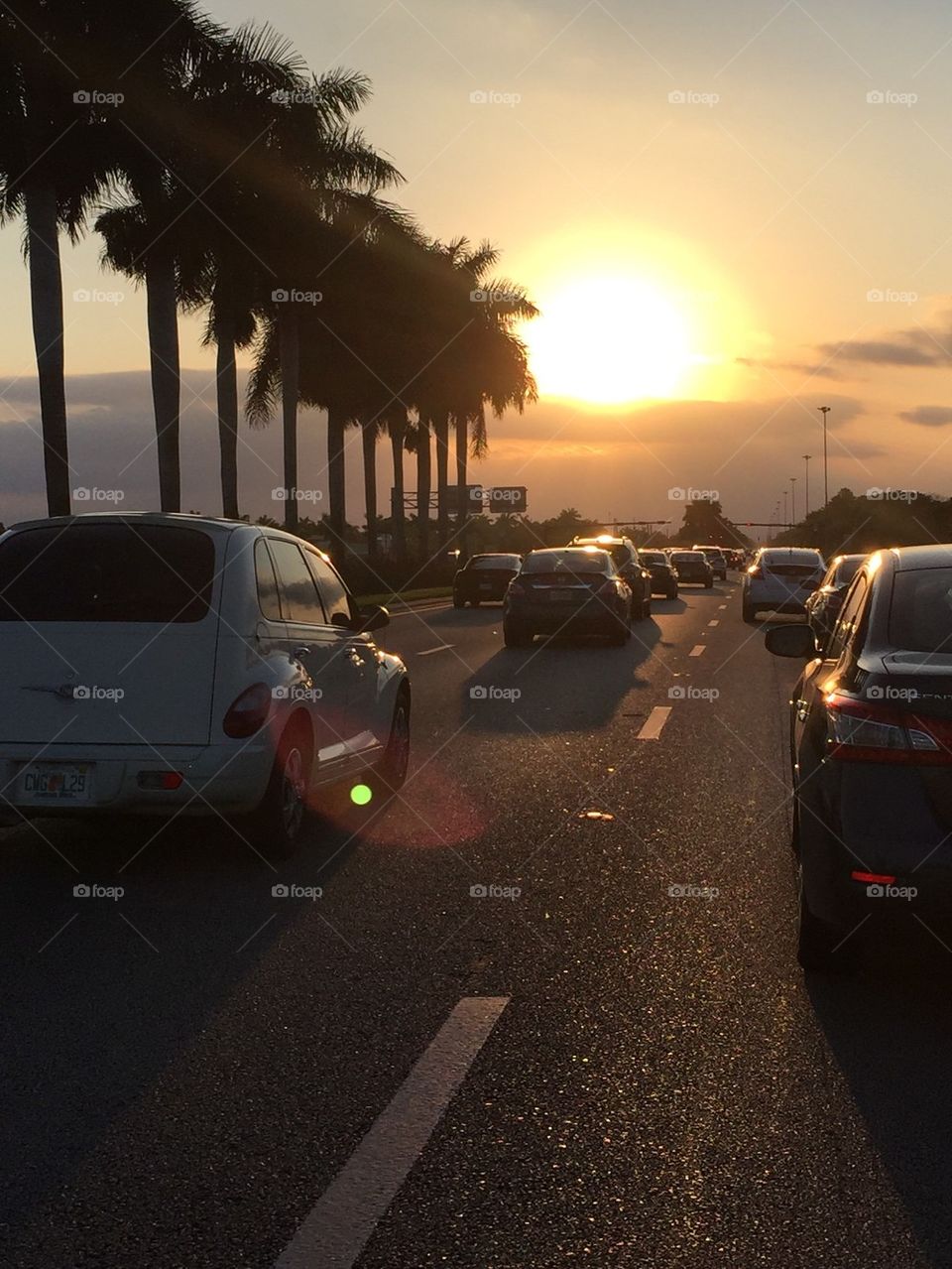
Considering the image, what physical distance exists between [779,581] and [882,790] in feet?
90.8

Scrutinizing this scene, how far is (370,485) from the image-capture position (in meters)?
66.1

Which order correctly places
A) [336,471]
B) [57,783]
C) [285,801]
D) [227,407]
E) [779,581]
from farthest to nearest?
[336,471] → [227,407] → [779,581] → [285,801] → [57,783]

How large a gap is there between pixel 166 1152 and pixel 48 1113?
51cm

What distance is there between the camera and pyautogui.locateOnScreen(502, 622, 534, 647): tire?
24000 millimetres

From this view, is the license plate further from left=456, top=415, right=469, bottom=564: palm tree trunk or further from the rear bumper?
left=456, top=415, right=469, bottom=564: palm tree trunk

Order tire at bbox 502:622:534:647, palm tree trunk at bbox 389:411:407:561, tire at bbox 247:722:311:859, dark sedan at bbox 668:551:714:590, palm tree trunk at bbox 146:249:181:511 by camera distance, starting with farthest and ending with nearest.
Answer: palm tree trunk at bbox 389:411:407:561
dark sedan at bbox 668:551:714:590
palm tree trunk at bbox 146:249:181:511
tire at bbox 502:622:534:647
tire at bbox 247:722:311:859

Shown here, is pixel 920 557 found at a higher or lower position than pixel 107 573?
higher

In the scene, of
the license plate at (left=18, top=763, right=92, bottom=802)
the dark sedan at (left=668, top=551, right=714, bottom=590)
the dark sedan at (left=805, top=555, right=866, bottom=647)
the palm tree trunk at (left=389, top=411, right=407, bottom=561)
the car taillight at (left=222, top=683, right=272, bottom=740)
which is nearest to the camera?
the license plate at (left=18, top=763, right=92, bottom=802)

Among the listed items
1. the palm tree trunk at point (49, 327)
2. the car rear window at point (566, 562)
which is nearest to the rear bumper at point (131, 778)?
the car rear window at point (566, 562)

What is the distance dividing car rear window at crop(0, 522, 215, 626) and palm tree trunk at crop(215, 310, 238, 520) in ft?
111

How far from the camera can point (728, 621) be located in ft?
107

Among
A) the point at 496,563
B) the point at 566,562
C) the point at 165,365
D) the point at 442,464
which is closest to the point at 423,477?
the point at 442,464

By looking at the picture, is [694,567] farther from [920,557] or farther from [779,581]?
[920,557]

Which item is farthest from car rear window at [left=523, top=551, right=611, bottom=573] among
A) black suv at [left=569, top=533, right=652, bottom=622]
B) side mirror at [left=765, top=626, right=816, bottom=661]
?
side mirror at [left=765, top=626, right=816, bottom=661]
